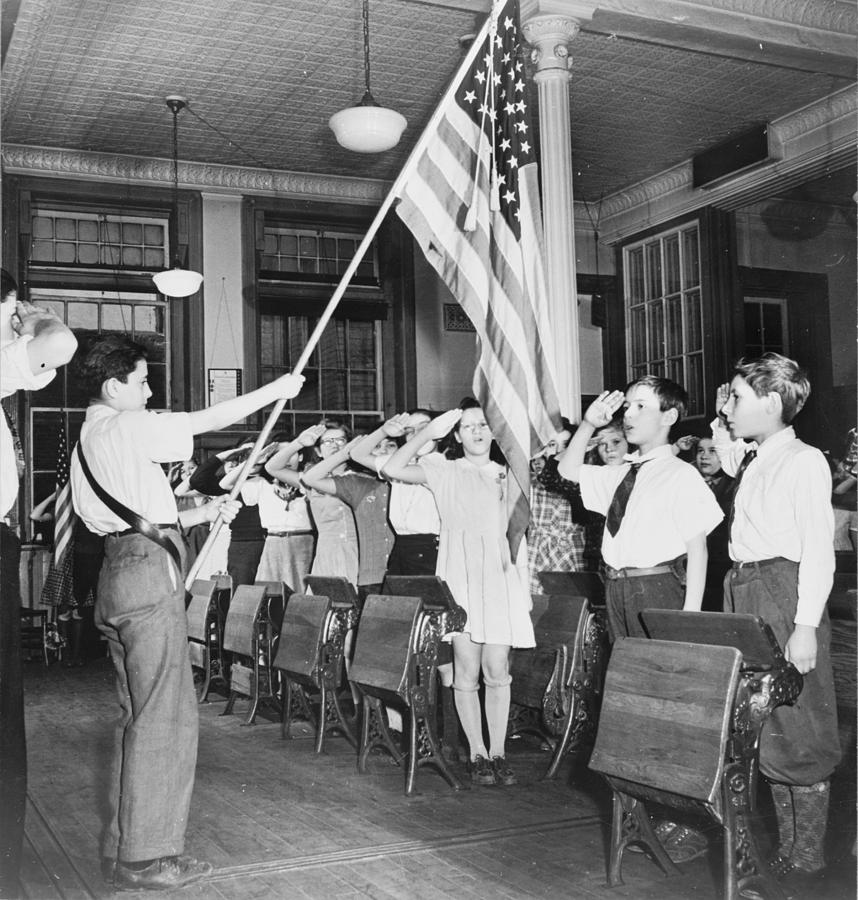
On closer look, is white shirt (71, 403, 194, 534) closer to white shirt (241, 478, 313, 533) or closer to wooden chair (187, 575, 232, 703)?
Result: wooden chair (187, 575, 232, 703)

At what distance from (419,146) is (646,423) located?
1266 mm

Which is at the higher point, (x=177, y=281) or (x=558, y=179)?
(x=558, y=179)

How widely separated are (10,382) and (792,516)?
7.26ft

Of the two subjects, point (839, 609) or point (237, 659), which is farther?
point (237, 659)

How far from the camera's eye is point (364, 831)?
3760 mm

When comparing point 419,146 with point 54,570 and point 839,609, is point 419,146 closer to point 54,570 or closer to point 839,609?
point 839,609

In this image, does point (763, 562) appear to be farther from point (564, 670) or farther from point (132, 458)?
point (132, 458)

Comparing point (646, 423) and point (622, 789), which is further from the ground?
point (646, 423)

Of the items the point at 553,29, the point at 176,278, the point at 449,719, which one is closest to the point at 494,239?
the point at 449,719

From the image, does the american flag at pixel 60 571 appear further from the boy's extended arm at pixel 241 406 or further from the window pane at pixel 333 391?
the boy's extended arm at pixel 241 406

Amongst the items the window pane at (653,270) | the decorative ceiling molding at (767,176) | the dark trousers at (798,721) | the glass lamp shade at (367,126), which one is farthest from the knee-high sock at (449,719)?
the window pane at (653,270)

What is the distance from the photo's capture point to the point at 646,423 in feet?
12.3

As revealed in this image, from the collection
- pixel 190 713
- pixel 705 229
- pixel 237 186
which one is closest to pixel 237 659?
pixel 190 713

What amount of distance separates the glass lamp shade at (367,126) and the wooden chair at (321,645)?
307 centimetres
